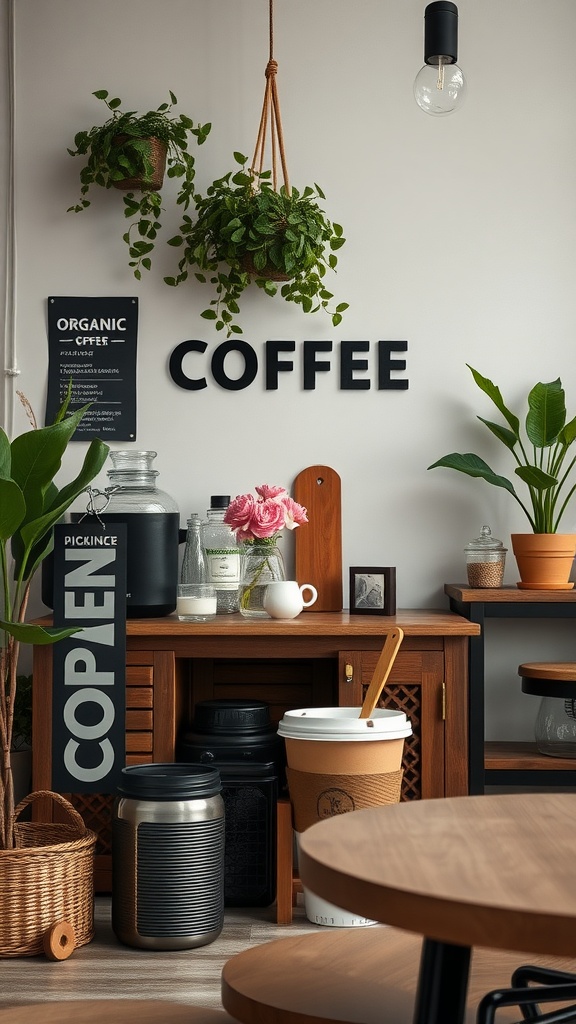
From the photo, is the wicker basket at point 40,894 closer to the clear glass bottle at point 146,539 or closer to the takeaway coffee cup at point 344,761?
the takeaway coffee cup at point 344,761

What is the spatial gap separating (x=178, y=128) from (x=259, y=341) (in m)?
0.75

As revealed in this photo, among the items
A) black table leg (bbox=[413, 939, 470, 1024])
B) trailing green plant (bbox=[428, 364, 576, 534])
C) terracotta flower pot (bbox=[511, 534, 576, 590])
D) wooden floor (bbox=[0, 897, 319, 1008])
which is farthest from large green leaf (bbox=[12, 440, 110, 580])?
black table leg (bbox=[413, 939, 470, 1024])

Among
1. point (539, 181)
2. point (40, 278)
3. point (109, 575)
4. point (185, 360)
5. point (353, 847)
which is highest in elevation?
point (539, 181)

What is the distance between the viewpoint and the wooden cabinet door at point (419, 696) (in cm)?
305

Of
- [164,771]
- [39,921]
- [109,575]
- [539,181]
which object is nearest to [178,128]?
[539,181]

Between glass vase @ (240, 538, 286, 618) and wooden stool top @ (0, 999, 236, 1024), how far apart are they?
1.60m

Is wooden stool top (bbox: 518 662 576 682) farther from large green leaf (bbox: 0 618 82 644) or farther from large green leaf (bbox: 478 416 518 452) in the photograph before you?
large green leaf (bbox: 0 618 82 644)

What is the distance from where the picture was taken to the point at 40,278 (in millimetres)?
3693

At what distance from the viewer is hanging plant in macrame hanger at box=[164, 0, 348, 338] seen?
3.35 meters

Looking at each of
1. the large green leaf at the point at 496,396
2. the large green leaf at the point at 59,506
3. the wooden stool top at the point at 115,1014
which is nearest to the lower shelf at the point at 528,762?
the large green leaf at the point at 496,396

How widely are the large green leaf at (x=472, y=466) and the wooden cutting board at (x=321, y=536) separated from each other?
0.39 m

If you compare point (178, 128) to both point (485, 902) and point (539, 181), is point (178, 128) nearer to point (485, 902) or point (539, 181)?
point (539, 181)

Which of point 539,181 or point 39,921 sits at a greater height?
point 539,181

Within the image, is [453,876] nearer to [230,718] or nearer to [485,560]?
[230,718]
